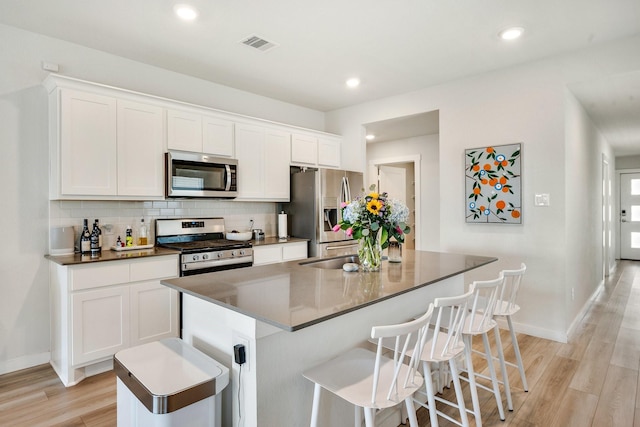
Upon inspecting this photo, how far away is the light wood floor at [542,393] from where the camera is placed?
215 centimetres

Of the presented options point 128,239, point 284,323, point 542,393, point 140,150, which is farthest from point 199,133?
point 542,393

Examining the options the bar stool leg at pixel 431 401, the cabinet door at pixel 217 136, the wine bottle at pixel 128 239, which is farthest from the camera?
the cabinet door at pixel 217 136

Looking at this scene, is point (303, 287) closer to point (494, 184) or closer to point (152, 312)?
point (152, 312)

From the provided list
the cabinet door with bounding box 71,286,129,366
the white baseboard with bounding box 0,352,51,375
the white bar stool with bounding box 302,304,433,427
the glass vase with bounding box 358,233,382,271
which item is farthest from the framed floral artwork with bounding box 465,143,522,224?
the white baseboard with bounding box 0,352,51,375

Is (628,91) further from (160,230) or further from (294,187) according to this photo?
(160,230)

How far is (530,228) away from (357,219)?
2174mm

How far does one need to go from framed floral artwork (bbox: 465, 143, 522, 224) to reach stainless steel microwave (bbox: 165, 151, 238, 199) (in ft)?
8.22

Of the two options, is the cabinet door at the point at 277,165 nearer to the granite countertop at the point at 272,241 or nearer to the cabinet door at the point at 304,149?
the cabinet door at the point at 304,149

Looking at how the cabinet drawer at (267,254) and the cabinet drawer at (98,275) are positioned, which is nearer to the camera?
the cabinet drawer at (98,275)

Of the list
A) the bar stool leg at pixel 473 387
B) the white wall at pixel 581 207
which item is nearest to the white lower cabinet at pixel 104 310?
the bar stool leg at pixel 473 387

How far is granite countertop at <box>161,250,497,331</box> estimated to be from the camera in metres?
1.38

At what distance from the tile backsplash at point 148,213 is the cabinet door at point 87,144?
1.05 feet

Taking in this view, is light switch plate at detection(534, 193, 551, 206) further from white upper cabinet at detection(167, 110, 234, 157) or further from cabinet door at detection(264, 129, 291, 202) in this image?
white upper cabinet at detection(167, 110, 234, 157)

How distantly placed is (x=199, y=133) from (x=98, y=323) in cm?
190
